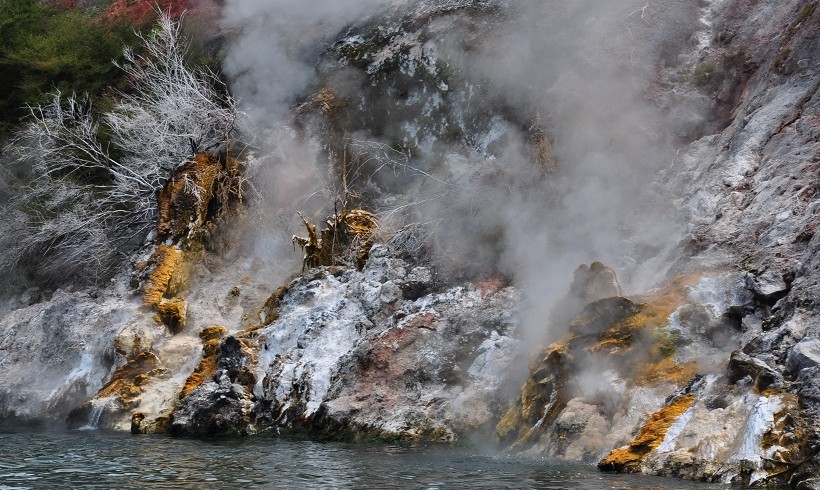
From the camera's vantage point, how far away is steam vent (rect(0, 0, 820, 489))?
355 inches

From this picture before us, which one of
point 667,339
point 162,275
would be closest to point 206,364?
point 162,275

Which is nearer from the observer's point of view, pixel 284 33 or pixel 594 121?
pixel 594 121

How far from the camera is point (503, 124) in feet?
57.1

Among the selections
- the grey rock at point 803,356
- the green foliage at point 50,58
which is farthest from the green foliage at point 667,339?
the green foliage at point 50,58

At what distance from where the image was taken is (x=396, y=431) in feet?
37.9

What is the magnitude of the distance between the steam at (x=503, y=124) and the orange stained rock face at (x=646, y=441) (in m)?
3.38

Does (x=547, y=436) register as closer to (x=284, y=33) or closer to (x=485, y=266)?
(x=485, y=266)

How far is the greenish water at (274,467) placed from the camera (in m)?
7.87

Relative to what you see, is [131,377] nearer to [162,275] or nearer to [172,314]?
[172,314]

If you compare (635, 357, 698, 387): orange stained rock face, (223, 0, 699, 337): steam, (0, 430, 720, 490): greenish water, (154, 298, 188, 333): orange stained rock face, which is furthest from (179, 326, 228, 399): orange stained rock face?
(635, 357, 698, 387): orange stained rock face

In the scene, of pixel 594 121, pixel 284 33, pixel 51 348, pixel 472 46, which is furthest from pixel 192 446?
pixel 284 33

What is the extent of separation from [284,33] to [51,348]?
32.7 ft

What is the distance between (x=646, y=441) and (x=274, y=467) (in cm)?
395

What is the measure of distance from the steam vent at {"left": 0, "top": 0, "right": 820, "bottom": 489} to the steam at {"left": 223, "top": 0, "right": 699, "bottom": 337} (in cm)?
6
